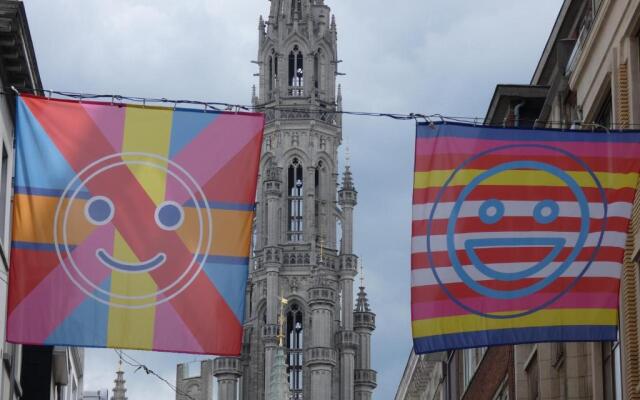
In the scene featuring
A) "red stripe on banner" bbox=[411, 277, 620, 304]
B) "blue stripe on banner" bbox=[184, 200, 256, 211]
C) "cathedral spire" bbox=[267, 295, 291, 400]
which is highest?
"cathedral spire" bbox=[267, 295, 291, 400]

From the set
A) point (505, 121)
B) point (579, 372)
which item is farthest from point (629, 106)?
point (505, 121)

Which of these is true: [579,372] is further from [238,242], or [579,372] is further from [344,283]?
[344,283]

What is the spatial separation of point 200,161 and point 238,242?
140 cm

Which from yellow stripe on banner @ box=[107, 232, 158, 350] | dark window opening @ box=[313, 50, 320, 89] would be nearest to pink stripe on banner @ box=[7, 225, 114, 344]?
yellow stripe on banner @ box=[107, 232, 158, 350]

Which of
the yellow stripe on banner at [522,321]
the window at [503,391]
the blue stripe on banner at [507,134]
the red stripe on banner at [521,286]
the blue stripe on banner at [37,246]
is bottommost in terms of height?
the yellow stripe on banner at [522,321]

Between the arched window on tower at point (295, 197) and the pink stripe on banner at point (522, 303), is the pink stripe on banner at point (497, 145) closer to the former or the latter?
the pink stripe on banner at point (522, 303)

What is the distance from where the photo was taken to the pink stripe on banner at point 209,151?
1191 inches

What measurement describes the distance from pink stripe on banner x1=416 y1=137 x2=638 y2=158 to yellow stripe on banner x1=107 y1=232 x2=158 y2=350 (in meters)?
4.72

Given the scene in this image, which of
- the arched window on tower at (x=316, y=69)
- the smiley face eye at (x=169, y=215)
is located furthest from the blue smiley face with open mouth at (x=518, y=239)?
the arched window on tower at (x=316, y=69)

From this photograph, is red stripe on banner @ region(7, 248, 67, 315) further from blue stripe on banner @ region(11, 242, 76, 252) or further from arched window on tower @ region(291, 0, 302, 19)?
arched window on tower @ region(291, 0, 302, 19)

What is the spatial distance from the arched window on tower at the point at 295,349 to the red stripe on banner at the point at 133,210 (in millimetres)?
150636

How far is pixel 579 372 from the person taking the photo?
39250 millimetres

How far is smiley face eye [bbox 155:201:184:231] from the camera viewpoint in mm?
29969

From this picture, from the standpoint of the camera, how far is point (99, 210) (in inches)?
1179
